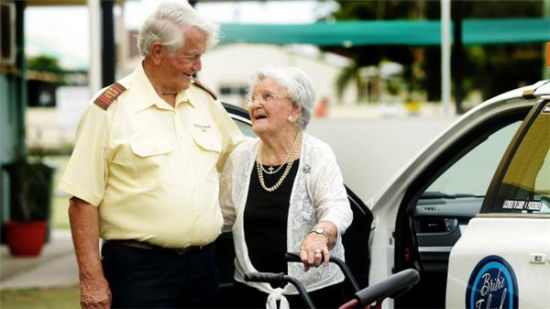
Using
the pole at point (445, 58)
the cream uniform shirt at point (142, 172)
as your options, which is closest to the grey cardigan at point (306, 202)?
the cream uniform shirt at point (142, 172)

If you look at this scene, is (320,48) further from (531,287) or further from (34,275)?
(531,287)

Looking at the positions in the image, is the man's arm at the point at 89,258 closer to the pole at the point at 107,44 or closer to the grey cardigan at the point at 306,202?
the grey cardigan at the point at 306,202

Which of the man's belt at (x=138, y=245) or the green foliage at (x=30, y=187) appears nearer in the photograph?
the man's belt at (x=138, y=245)

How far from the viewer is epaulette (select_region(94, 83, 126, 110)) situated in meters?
2.97

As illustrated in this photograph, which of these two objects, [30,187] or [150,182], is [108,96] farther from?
[30,187]

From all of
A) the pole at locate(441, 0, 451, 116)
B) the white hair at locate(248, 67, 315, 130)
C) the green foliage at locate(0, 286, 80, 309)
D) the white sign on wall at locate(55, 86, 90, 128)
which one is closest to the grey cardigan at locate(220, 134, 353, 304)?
the white hair at locate(248, 67, 315, 130)

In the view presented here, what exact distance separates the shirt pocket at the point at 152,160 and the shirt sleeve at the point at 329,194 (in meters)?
0.52

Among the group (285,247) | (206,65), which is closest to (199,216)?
(285,247)

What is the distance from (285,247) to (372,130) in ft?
11.0

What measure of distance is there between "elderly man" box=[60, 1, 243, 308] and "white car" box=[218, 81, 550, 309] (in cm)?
62

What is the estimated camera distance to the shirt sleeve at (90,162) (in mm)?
2936

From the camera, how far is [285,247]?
3.22 m

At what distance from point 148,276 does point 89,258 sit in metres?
0.21

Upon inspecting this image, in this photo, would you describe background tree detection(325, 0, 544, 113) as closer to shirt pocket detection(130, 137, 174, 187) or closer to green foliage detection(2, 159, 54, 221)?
green foliage detection(2, 159, 54, 221)
